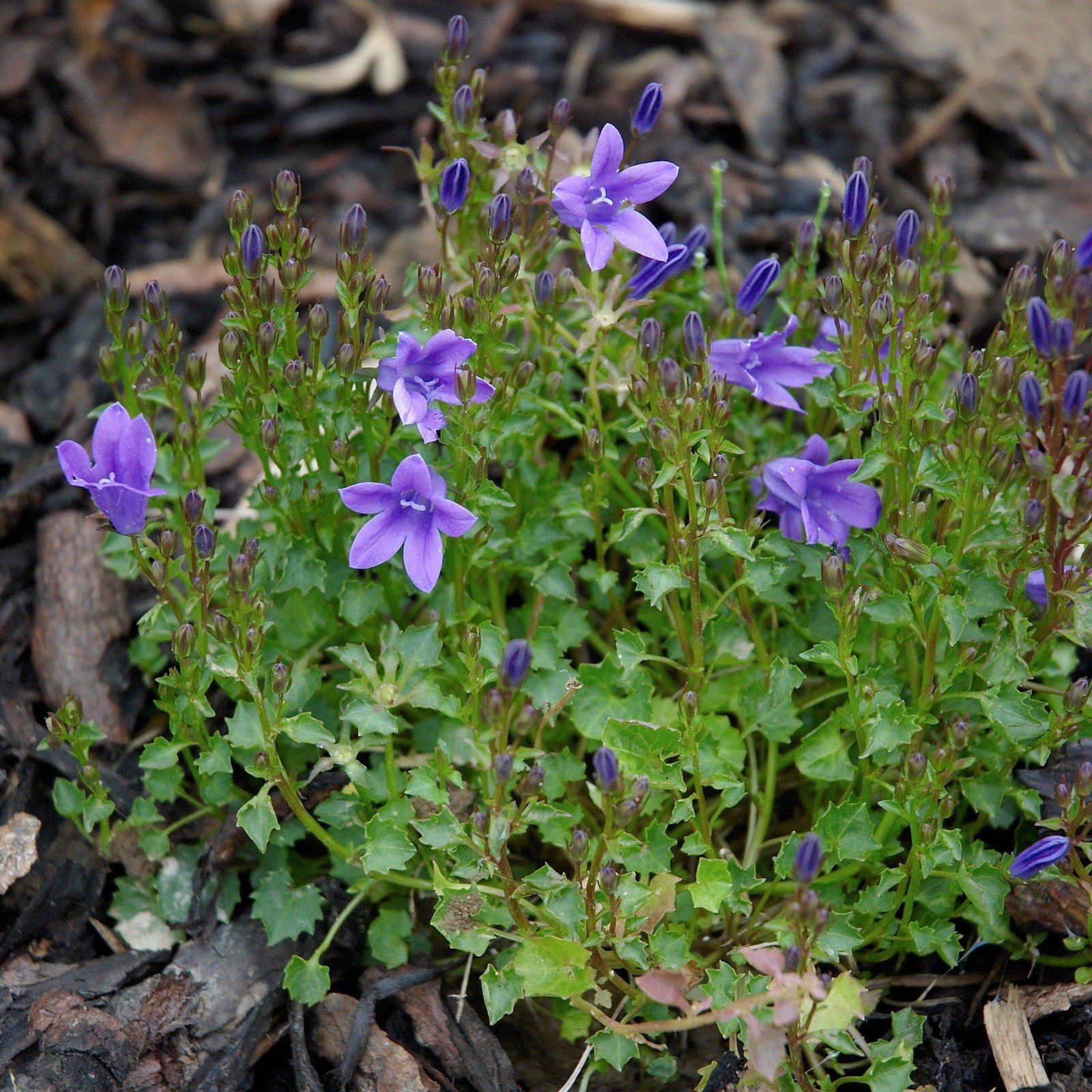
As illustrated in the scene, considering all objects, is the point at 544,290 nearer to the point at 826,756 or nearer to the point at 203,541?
the point at 203,541

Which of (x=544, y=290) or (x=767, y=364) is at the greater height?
(x=544, y=290)

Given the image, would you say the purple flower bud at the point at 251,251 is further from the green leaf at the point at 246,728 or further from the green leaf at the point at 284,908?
the green leaf at the point at 284,908

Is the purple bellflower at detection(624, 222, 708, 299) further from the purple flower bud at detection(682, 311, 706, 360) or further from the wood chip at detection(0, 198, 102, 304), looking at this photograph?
the wood chip at detection(0, 198, 102, 304)

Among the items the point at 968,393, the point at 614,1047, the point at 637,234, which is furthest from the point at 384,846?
the point at 968,393

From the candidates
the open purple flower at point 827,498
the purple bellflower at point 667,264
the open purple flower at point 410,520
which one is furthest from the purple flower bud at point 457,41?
the open purple flower at point 827,498

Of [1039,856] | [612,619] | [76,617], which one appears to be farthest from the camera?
[76,617]

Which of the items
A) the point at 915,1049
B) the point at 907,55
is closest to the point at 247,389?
the point at 915,1049

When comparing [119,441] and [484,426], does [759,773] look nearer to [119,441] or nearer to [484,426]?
[484,426]
